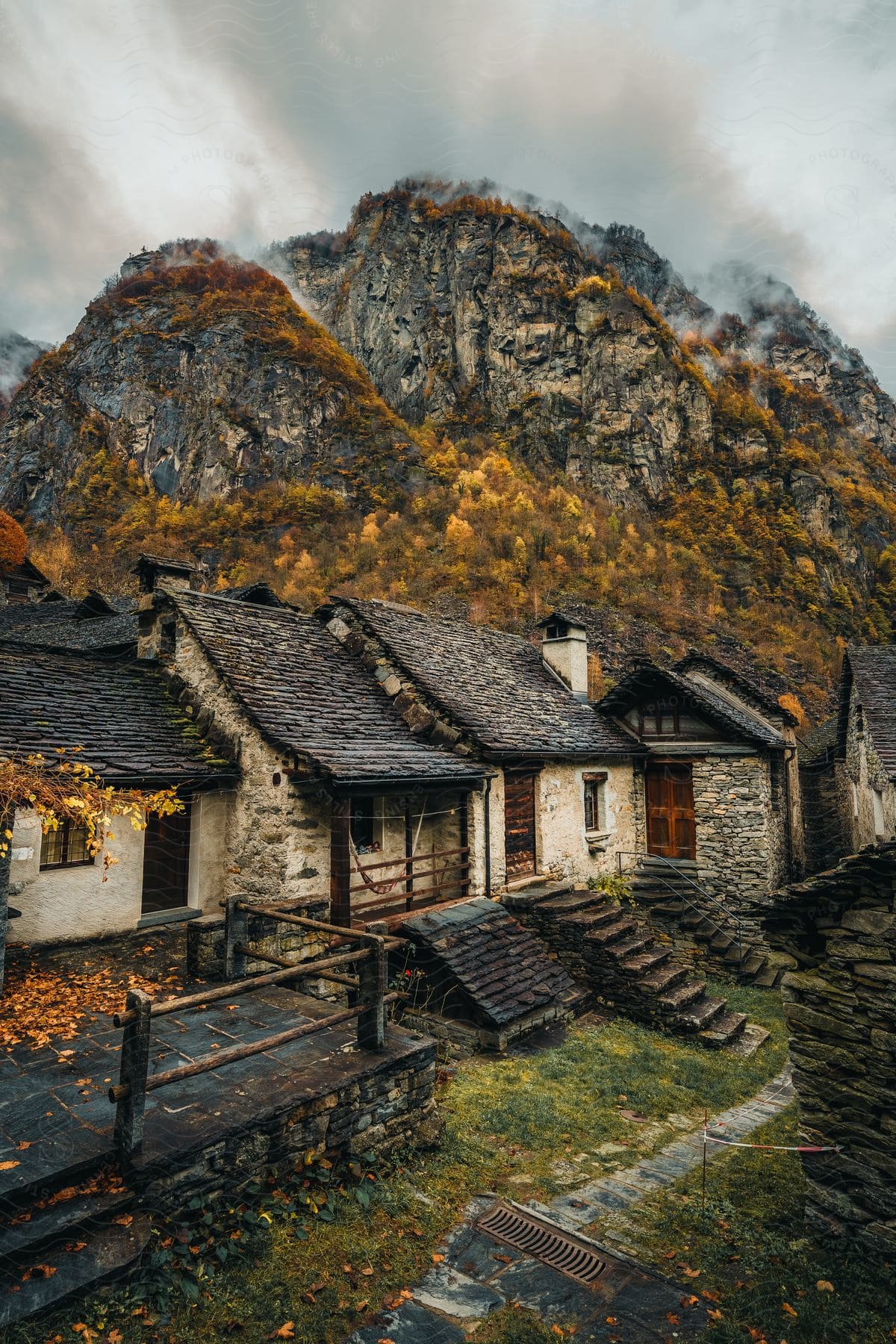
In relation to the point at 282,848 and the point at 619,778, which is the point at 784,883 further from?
the point at 282,848

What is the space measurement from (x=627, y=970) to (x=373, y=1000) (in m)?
6.28

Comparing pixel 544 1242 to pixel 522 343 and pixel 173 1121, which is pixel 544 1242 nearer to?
pixel 173 1121

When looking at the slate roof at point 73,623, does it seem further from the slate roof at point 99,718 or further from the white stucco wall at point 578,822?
the white stucco wall at point 578,822

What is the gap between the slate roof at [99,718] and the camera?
826 centimetres

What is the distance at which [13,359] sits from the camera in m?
81.8

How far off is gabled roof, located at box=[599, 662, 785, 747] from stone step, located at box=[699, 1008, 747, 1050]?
5.99 meters

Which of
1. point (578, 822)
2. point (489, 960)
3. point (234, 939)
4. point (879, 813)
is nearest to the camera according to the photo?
point (234, 939)

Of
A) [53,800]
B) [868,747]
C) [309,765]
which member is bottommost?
[53,800]

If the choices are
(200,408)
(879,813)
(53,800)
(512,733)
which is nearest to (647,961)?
(512,733)

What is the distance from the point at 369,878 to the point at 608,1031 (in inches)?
174

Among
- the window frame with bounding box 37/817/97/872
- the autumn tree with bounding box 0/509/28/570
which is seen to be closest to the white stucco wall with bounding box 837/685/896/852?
the window frame with bounding box 37/817/97/872

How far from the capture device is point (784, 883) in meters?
15.9

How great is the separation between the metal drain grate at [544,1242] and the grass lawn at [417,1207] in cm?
32

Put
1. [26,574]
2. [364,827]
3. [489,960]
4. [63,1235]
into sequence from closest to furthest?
[63,1235] → [489,960] → [364,827] → [26,574]
